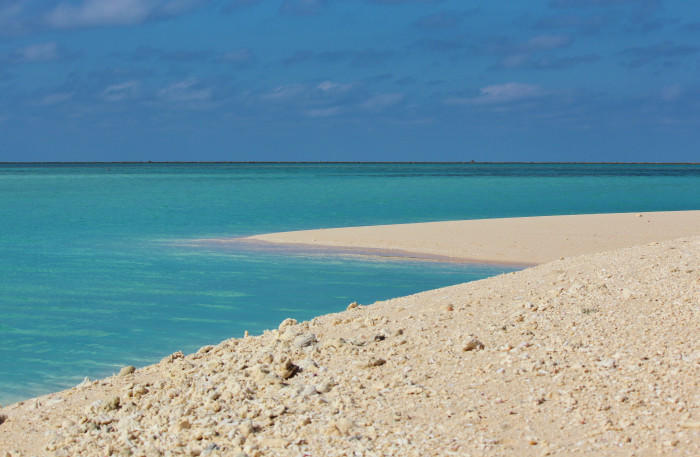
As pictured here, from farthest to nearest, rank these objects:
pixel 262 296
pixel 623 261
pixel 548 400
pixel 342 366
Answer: pixel 262 296
pixel 623 261
pixel 342 366
pixel 548 400

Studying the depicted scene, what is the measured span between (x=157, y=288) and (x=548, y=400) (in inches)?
395

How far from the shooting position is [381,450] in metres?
4.61

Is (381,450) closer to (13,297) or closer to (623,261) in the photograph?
(623,261)

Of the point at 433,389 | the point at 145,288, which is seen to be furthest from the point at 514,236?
the point at 433,389

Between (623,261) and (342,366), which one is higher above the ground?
(623,261)

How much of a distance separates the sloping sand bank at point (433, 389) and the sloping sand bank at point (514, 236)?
394 inches

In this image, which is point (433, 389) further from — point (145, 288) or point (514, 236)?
point (514, 236)

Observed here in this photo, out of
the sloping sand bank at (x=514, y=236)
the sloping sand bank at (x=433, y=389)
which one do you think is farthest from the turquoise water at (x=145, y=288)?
the sloping sand bank at (x=433, y=389)

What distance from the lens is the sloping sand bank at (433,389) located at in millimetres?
4680

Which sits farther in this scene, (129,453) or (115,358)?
(115,358)

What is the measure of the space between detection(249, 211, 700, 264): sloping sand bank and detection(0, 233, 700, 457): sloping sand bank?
1002 centimetres

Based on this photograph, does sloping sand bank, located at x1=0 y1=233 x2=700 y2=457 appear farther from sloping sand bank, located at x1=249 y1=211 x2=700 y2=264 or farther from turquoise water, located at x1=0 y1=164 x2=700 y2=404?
sloping sand bank, located at x1=249 y1=211 x2=700 y2=264

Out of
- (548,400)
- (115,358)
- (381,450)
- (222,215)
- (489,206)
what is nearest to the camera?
(381,450)

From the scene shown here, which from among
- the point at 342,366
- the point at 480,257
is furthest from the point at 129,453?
the point at 480,257
